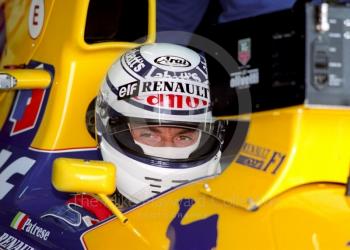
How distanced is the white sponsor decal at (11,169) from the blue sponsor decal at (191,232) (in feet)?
3.63

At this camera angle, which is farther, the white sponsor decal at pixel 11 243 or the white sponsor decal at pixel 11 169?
the white sponsor decal at pixel 11 169

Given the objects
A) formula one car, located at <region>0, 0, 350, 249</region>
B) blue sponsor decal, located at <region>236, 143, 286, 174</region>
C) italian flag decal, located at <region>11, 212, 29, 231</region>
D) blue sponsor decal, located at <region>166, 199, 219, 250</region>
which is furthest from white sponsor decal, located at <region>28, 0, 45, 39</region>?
blue sponsor decal, located at <region>236, 143, 286, 174</region>

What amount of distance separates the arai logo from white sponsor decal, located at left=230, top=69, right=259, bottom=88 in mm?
771

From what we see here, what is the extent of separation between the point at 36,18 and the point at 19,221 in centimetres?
103

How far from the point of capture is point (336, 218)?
2.12 metres

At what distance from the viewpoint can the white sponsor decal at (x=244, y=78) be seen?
85.1 inches

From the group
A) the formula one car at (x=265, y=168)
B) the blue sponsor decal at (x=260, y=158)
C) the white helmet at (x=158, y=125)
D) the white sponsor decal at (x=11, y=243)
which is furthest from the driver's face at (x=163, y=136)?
the blue sponsor decal at (x=260, y=158)

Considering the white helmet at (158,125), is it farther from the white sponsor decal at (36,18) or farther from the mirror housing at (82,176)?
the white sponsor decal at (36,18)

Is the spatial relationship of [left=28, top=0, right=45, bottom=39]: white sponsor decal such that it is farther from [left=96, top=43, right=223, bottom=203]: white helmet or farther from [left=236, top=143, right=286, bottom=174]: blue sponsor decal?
[left=236, top=143, right=286, bottom=174]: blue sponsor decal

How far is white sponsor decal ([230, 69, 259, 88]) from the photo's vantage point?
2.16m

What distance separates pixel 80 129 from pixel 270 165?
1.40 metres

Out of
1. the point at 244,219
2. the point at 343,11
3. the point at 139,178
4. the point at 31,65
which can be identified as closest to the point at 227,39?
the point at 343,11

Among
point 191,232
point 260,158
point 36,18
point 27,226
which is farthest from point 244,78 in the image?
point 36,18

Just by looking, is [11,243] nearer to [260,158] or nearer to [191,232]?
[191,232]
